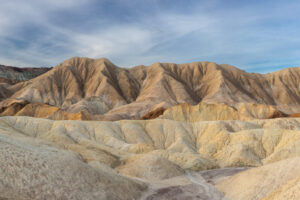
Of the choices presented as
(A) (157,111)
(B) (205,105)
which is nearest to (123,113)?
(A) (157,111)

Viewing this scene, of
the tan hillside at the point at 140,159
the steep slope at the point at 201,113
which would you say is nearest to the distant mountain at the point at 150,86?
the steep slope at the point at 201,113

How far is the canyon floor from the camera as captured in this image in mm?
25094

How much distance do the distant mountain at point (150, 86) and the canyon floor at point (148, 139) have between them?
0.72 meters

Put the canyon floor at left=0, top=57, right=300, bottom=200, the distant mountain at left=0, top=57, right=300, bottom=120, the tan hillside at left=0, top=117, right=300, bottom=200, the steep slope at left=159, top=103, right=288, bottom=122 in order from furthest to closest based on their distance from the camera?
the distant mountain at left=0, top=57, right=300, bottom=120 → the steep slope at left=159, top=103, right=288, bottom=122 → the canyon floor at left=0, top=57, right=300, bottom=200 → the tan hillside at left=0, top=117, right=300, bottom=200

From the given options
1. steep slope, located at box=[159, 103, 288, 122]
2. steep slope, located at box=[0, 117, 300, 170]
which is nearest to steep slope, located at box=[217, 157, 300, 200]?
steep slope, located at box=[0, 117, 300, 170]

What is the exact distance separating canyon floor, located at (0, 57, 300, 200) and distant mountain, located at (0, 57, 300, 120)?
72cm

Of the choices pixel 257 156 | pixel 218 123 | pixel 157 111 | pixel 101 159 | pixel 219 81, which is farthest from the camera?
pixel 219 81

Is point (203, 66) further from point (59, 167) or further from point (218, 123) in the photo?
point (59, 167)

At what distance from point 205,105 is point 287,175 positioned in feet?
229

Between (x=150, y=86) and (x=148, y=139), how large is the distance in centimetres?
8441

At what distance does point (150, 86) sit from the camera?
15088 centimetres

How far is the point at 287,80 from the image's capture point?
173625 millimetres

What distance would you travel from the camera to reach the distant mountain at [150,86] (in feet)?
443

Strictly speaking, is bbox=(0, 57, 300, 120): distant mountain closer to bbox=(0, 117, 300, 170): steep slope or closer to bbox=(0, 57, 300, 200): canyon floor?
bbox=(0, 57, 300, 200): canyon floor
